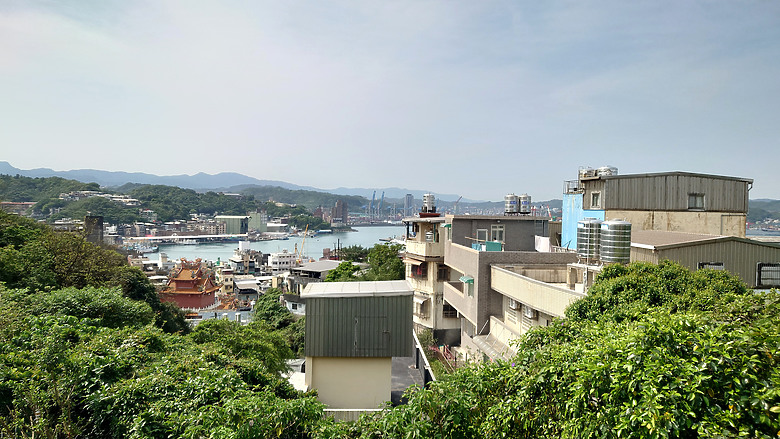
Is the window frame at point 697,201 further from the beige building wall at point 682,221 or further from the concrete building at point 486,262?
the concrete building at point 486,262

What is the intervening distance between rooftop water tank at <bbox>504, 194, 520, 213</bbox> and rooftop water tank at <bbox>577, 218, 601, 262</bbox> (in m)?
8.80

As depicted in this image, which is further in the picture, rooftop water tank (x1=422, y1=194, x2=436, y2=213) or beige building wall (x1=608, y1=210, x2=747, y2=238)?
rooftop water tank (x1=422, y1=194, x2=436, y2=213)

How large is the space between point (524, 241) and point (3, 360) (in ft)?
48.6

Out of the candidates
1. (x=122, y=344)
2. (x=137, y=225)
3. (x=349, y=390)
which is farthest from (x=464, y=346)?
(x=137, y=225)

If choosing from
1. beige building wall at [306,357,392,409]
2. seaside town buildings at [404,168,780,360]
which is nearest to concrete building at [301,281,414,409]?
beige building wall at [306,357,392,409]

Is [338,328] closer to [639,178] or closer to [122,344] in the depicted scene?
A: [122,344]

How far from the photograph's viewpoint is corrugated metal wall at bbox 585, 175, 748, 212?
14250 millimetres

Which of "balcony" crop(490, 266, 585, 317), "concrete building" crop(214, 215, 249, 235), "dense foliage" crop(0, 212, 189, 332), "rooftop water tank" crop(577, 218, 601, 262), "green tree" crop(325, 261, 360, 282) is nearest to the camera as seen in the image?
"balcony" crop(490, 266, 585, 317)

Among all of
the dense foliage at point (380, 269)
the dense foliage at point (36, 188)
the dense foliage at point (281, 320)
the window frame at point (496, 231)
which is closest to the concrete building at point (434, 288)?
the window frame at point (496, 231)

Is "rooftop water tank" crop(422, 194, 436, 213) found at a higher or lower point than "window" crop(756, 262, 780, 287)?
higher

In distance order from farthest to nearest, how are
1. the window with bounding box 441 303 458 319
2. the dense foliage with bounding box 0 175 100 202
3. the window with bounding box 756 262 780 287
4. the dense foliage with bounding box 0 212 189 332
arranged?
the dense foliage with bounding box 0 175 100 202, the window with bounding box 441 303 458 319, the dense foliage with bounding box 0 212 189 332, the window with bounding box 756 262 780 287

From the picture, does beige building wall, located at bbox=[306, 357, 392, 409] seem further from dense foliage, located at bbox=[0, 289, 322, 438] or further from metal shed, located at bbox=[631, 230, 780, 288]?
metal shed, located at bbox=[631, 230, 780, 288]

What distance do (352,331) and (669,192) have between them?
11.7 meters

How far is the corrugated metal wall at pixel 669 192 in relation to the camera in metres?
14.2
